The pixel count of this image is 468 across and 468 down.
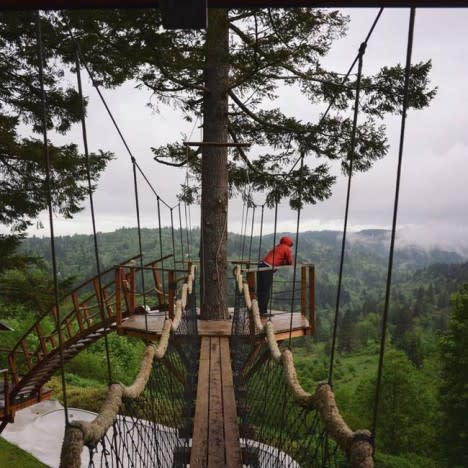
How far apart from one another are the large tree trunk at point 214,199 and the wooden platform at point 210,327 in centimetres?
40

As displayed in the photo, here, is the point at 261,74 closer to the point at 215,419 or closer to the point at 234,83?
the point at 234,83

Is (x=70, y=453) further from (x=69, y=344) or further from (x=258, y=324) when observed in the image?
(x=69, y=344)

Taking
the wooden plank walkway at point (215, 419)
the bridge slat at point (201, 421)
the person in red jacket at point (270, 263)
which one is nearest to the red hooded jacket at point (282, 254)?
the person in red jacket at point (270, 263)

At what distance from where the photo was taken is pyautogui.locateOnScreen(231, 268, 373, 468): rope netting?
151cm

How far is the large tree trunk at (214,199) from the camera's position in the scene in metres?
6.35

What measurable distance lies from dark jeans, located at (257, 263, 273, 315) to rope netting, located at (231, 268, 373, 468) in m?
0.29

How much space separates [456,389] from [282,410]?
45.5 feet

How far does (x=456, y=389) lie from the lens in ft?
46.1

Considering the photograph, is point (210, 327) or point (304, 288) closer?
point (304, 288)

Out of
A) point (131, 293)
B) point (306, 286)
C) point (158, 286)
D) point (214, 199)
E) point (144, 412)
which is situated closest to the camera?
point (144, 412)

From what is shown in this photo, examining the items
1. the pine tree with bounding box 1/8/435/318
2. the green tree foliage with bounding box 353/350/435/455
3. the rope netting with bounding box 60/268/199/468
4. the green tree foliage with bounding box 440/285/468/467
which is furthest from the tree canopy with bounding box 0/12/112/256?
the green tree foliage with bounding box 353/350/435/455

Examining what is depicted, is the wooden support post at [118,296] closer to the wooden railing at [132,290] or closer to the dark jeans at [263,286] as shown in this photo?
the wooden railing at [132,290]

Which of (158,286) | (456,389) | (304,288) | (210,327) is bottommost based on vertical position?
(456,389)

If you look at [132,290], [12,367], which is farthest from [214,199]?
[12,367]
